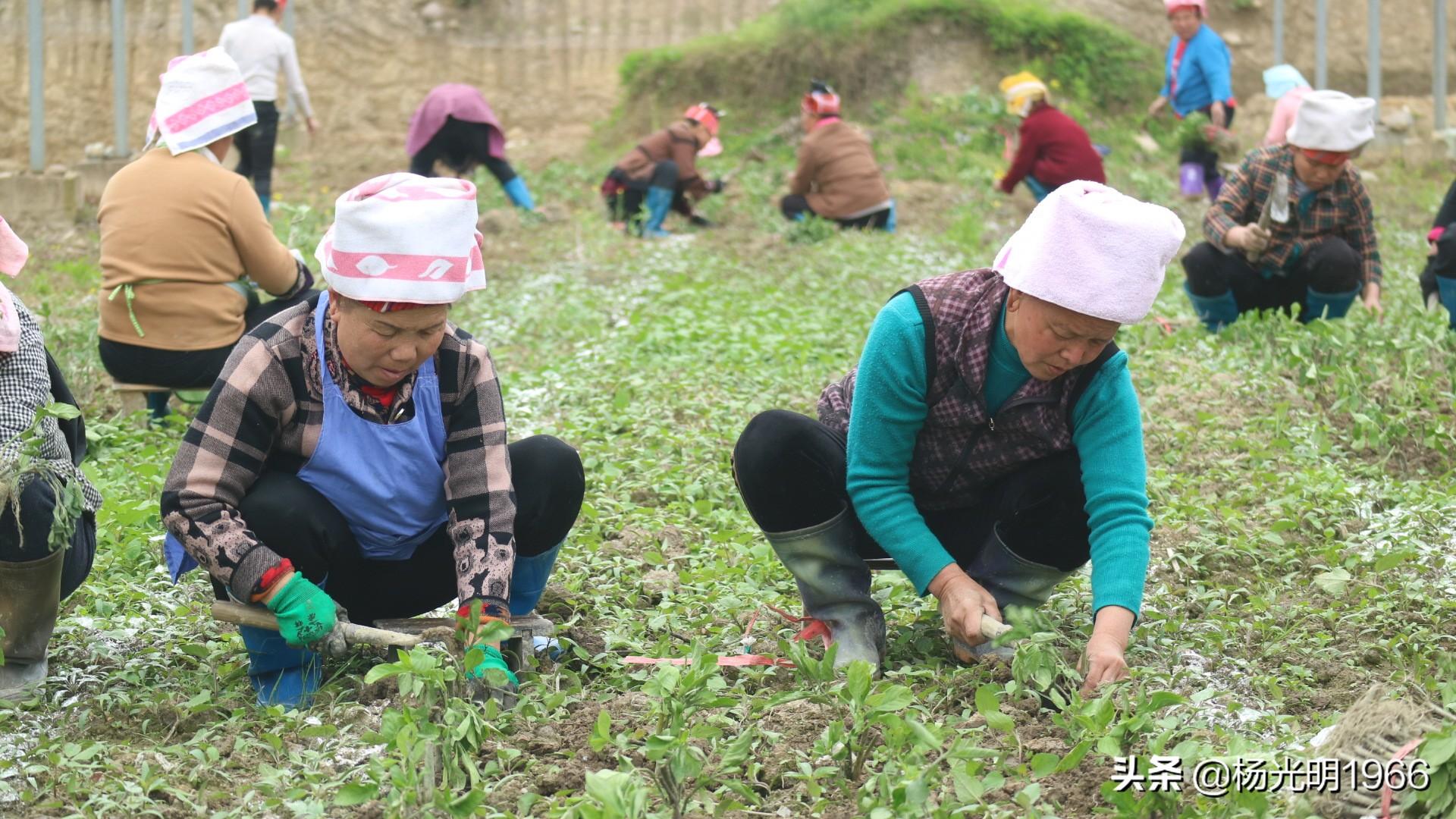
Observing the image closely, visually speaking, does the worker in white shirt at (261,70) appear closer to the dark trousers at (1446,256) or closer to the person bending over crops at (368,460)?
the dark trousers at (1446,256)

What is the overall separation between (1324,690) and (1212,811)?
0.70 meters

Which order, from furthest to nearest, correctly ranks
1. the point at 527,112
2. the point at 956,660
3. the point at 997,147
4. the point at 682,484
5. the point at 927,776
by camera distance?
the point at 527,112
the point at 997,147
the point at 682,484
the point at 956,660
the point at 927,776

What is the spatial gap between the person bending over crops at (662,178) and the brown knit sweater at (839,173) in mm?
673

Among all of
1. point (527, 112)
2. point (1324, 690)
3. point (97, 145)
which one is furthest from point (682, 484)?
point (527, 112)

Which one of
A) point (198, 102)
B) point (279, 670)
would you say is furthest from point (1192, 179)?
point (279, 670)

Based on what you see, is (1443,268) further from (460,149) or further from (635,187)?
(460,149)

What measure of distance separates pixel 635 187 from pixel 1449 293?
5.16 meters

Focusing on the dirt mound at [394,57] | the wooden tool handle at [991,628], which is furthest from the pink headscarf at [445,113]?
the wooden tool handle at [991,628]

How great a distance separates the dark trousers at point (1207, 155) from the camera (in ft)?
33.4

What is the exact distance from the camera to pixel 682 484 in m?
4.00

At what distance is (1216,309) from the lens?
18.7 feet

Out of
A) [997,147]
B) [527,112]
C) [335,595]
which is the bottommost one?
[527,112]

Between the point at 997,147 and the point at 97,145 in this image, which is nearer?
the point at 97,145

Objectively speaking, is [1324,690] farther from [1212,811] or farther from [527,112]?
[527,112]
